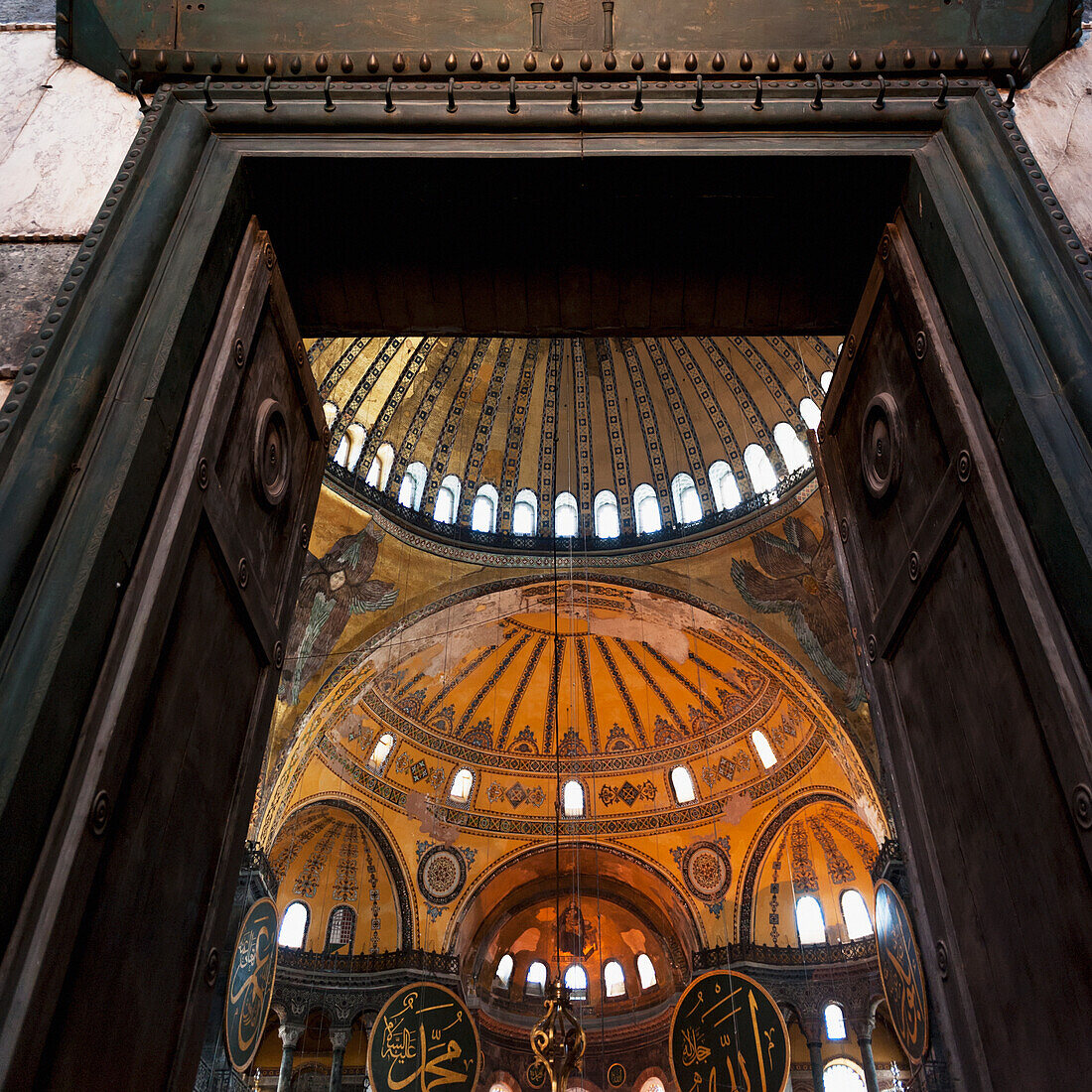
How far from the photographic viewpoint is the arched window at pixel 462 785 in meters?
15.4

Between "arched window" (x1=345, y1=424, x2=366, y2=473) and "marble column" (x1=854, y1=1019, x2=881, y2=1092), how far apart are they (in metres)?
11.6

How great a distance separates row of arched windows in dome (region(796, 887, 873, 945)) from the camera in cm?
1426

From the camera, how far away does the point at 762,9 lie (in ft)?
9.82

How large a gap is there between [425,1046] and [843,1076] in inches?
346

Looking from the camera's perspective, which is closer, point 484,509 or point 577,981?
point 484,509

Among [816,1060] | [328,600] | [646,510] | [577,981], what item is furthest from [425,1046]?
[577,981]

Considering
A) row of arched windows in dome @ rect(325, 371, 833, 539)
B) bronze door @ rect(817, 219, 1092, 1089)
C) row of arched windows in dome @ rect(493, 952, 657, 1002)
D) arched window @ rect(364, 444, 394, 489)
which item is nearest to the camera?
bronze door @ rect(817, 219, 1092, 1089)

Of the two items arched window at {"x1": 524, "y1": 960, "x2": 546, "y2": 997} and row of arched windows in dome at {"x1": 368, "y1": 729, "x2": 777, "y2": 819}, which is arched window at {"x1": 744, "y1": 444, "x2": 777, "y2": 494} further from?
arched window at {"x1": 524, "y1": 960, "x2": 546, "y2": 997}

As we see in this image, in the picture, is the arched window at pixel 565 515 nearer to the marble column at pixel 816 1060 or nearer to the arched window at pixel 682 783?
the arched window at pixel 682 783

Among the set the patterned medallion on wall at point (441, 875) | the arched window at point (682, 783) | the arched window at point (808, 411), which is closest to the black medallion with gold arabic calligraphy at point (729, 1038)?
the arched window at point (682, 783)

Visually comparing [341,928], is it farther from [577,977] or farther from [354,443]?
[354,443]

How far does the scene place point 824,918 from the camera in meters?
14.6

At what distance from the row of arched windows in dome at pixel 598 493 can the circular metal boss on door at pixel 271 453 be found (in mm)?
8759

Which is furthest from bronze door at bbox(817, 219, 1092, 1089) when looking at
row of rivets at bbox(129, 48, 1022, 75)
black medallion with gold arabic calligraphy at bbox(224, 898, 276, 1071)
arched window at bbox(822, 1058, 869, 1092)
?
arched window at bbox(822, 1058, 869, 1092)
